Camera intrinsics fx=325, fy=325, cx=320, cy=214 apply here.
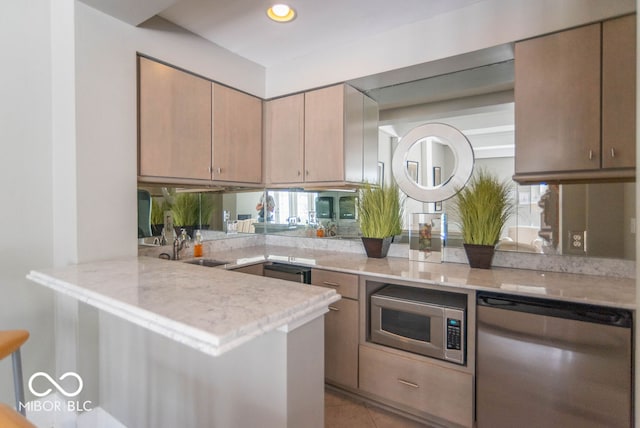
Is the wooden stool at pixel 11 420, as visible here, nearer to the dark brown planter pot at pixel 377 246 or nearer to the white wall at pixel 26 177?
the white wall at pixel 26 177

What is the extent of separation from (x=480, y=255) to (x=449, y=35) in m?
1.43

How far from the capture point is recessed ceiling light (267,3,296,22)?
2031 mm

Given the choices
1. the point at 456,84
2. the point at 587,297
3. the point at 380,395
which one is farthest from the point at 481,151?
the point at 380,395

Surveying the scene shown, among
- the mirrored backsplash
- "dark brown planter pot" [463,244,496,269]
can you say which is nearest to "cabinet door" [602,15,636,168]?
the mirrored backsplash

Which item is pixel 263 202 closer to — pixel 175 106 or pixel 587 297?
pixel 175 106

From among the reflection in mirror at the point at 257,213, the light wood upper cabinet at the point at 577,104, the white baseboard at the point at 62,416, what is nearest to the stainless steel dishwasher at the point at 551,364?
the light wood upper cabinet at the point at 577,104

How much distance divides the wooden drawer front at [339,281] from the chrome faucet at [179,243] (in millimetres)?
1074

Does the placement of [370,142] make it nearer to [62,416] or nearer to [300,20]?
[300,20]

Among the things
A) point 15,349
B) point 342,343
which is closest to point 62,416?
point 15,349

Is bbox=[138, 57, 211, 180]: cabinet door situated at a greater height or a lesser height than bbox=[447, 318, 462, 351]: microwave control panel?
greater

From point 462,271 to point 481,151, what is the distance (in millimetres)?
913

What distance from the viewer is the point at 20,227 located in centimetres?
180

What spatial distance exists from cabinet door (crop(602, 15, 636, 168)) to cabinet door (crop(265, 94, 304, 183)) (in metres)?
1.96

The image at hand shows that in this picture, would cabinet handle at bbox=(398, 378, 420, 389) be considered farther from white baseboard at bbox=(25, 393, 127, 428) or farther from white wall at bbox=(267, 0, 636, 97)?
white wall at bbox=(267, 0, 636, 97)
